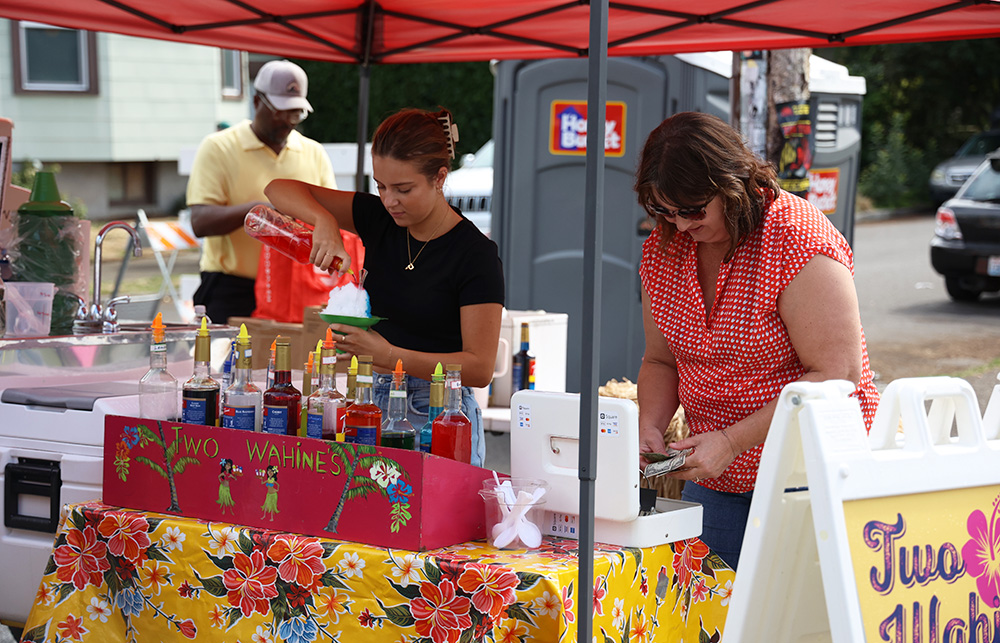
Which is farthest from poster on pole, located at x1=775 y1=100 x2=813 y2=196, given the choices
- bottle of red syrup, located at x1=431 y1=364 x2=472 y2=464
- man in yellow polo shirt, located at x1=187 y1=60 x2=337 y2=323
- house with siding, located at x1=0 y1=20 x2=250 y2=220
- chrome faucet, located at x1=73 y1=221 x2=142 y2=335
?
house with siding, located at x1=0 y1=20 x2=250 y2=220

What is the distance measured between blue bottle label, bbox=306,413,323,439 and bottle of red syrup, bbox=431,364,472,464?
0.24 metres

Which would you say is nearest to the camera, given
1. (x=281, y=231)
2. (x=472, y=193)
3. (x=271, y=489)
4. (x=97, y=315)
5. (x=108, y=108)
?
(x=271, y=489)

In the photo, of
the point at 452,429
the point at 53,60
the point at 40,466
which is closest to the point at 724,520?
the point at 452,429

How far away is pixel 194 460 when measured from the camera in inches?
96.0

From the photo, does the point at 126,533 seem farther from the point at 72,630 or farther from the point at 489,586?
the point at 489,586

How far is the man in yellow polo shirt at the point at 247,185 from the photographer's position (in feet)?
15.4

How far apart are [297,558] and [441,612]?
349 mm

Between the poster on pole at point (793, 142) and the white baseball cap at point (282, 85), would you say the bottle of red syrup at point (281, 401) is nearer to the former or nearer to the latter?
the white baseball cap at point (282, 85)

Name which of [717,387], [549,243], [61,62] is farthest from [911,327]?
[61,62]

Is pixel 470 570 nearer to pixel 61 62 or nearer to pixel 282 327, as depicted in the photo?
pixel 282 327

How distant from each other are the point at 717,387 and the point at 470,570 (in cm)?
75

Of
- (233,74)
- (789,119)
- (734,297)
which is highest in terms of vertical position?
(233,74)

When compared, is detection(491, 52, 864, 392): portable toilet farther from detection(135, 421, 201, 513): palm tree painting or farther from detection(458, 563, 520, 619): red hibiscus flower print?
detection(458, 563, 520, 619): red hibiscus flower print

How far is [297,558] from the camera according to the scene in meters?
2.28
